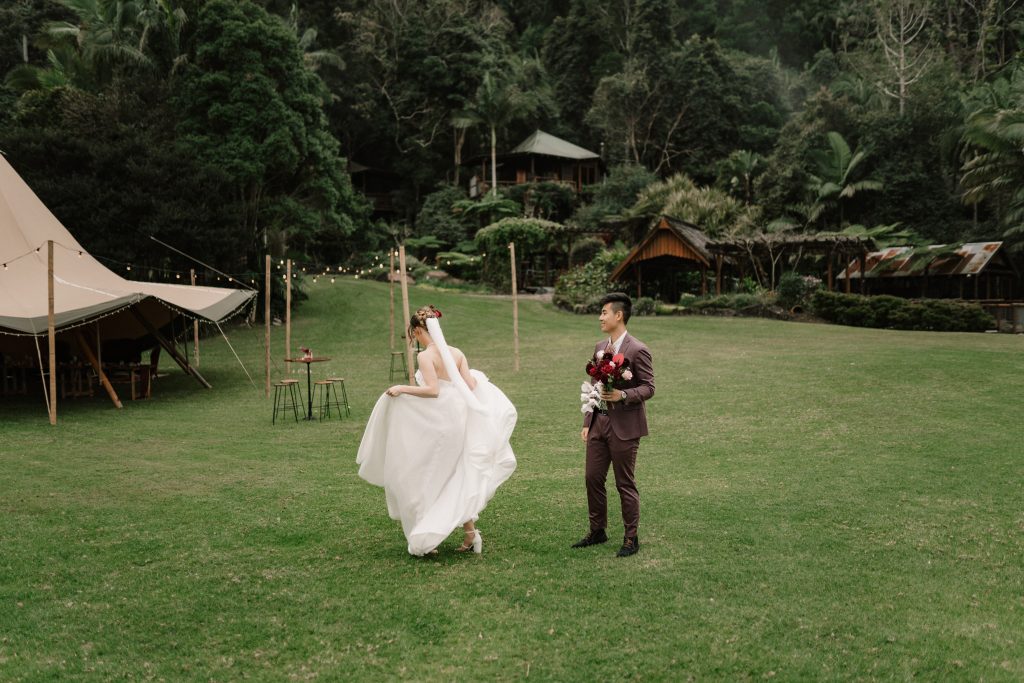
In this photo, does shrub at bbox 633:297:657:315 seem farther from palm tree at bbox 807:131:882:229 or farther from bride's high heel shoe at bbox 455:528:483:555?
bride's high heel shoe at bbox 455:528:483:555

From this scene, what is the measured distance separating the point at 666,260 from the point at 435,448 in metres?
30.2

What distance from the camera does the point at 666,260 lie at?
35.2m

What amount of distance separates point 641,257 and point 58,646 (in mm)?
30737

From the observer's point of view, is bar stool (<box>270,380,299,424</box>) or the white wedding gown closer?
the white wedding gown

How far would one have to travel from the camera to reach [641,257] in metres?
34.1

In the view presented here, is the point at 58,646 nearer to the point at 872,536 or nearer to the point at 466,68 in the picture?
the point at 872,536

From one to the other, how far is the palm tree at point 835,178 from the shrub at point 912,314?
1595 cm

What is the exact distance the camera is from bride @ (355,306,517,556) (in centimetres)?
629

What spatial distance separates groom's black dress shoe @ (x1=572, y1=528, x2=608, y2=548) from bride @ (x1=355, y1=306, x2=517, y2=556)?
0.91 m

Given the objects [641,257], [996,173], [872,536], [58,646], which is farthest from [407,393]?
[996,173]

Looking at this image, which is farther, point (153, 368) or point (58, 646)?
point (153, 368)

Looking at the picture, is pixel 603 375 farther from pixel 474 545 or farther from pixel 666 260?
pixel 666 260

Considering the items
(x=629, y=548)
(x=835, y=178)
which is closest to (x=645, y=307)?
(x=835, y=178)

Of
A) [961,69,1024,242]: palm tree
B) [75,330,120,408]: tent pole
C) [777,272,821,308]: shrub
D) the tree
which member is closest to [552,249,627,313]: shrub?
[777,272,821,308]: shrub
